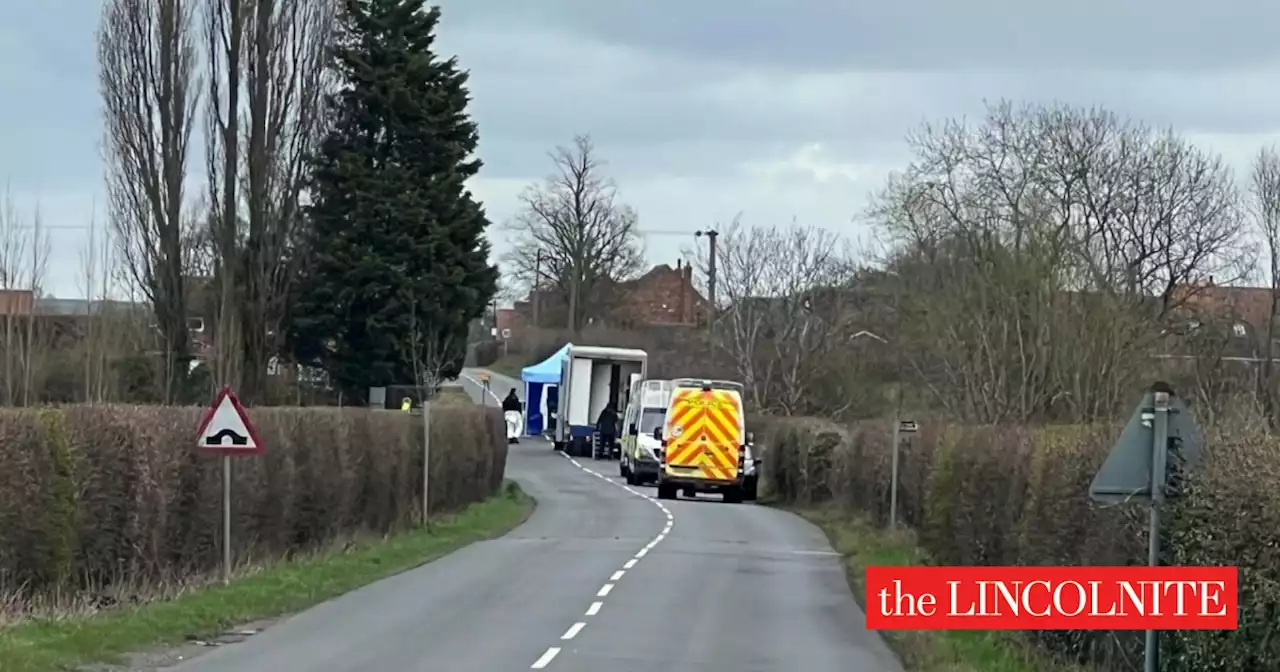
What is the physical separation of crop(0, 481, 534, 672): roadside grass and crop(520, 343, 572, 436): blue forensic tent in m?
44.6

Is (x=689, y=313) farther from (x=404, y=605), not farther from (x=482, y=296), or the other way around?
(x=404, y=605)

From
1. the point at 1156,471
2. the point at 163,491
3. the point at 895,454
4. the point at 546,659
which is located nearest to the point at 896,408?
the point at 895,454

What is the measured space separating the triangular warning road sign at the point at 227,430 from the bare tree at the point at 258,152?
79.0ft

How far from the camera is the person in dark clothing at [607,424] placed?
215 feet

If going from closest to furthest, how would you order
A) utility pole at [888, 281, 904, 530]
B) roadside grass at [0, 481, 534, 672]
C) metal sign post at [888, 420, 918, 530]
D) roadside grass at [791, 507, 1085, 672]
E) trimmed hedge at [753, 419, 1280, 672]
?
trimmed hedge at [753, 419, 1280, 672], roadside grass at [0, 481, 534, 672], roadside grass at [791, 507, 1085, 672], metal sign post at [888, 420, 918, 530], utility pole at [888, 281, 904, 530]

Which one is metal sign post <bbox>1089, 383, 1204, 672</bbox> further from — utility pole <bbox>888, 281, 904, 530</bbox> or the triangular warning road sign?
utility pole <bbox>888, 281, 904, 530</bbox>

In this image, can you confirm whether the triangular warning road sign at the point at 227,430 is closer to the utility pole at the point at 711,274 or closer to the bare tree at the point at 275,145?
the bare tree at the point at 275,145

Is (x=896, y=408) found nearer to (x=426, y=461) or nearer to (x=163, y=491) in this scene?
(x=426, y=461)

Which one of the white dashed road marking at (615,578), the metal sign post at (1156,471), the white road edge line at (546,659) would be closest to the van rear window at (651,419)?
the white dashed road marking at (615,578)

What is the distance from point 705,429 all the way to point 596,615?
27.2 meters

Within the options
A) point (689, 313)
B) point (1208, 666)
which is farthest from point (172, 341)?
point (689, 313)

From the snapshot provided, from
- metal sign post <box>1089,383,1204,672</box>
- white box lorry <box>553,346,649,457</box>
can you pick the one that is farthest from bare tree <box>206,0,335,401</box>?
metal sign post <box>1089,383,1204,672</box>

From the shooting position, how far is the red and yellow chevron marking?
151 ft

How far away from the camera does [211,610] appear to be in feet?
57.6
